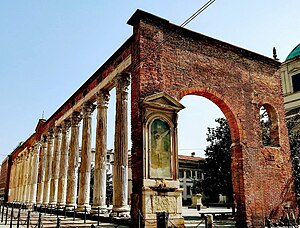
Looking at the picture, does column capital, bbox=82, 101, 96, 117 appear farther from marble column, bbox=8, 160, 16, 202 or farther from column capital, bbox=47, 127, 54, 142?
marble column, bbox=8, 160, 16, 202

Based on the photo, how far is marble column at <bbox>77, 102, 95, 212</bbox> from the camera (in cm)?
1734

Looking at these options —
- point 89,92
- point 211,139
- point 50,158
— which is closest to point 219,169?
point 211,139

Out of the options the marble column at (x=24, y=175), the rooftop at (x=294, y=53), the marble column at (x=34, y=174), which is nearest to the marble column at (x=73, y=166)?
the marble column at (x=34, y=174)

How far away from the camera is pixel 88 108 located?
1898 centimetres

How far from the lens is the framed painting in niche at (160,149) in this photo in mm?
11266

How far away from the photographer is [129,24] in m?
12.8

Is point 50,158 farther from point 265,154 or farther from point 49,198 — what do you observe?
point 265,154

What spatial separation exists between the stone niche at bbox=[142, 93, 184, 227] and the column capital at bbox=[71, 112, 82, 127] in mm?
10463

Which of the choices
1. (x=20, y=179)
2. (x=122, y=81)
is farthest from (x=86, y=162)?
(x=20, y=179)

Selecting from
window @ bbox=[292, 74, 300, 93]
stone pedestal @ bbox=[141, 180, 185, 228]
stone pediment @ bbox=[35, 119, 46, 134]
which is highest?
window @ bbox=[292, 74, 300, 93]

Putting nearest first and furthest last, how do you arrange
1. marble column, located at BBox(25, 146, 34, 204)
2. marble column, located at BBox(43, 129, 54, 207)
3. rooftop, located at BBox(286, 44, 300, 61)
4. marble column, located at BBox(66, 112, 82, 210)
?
1. marble column, located at BBox(66, 112, 82, 210)
2. marble column, located at BBox(43, 129, 54, 207)
3. marble column, located at BBox(25, 146, 34, 204)
4. rooftop, located at BBox(286, 44, 300, 61)

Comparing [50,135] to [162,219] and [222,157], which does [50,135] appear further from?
[162,219]

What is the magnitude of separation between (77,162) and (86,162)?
2566mm

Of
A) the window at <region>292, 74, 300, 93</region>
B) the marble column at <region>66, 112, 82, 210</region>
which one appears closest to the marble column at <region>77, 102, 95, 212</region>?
the marble column at <region>66, 112, 82, 210</region>
